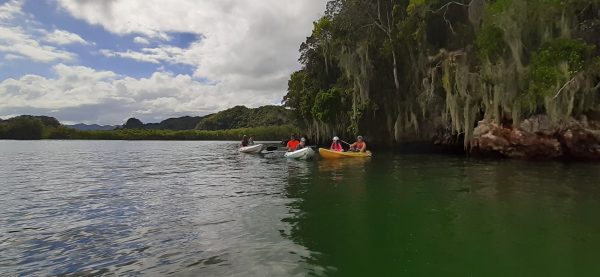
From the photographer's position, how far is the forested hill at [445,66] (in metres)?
20.4

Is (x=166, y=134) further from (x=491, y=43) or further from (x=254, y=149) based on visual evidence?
(x=491, y=43)

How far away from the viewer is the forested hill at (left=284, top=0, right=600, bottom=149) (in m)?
20.4

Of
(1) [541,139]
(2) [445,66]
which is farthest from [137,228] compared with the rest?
(2) [445,66]

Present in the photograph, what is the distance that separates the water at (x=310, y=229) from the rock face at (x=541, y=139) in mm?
8102

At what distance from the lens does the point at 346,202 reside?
10.9 meters

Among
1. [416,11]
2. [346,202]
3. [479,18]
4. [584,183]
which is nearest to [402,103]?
[416,11]

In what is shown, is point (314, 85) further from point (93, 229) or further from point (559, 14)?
point (93, 229)

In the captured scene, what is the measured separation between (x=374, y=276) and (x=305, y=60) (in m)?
42.9

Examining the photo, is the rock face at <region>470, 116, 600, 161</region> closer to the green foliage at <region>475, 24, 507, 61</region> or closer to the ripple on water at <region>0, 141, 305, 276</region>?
the green foliage at <region>475, 24, 507, 61</region>

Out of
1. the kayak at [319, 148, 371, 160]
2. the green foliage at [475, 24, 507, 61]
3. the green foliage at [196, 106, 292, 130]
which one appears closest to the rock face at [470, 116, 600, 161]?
the green foliage at [475, 24, 507, 61]

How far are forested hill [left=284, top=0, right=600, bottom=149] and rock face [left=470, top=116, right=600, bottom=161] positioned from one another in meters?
0.49

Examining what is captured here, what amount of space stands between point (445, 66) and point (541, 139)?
7.42 meters

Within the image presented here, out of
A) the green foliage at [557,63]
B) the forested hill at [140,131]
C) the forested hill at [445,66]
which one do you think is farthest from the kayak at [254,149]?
the forested hill at [140,131]

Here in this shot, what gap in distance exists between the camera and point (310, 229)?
798 cm
